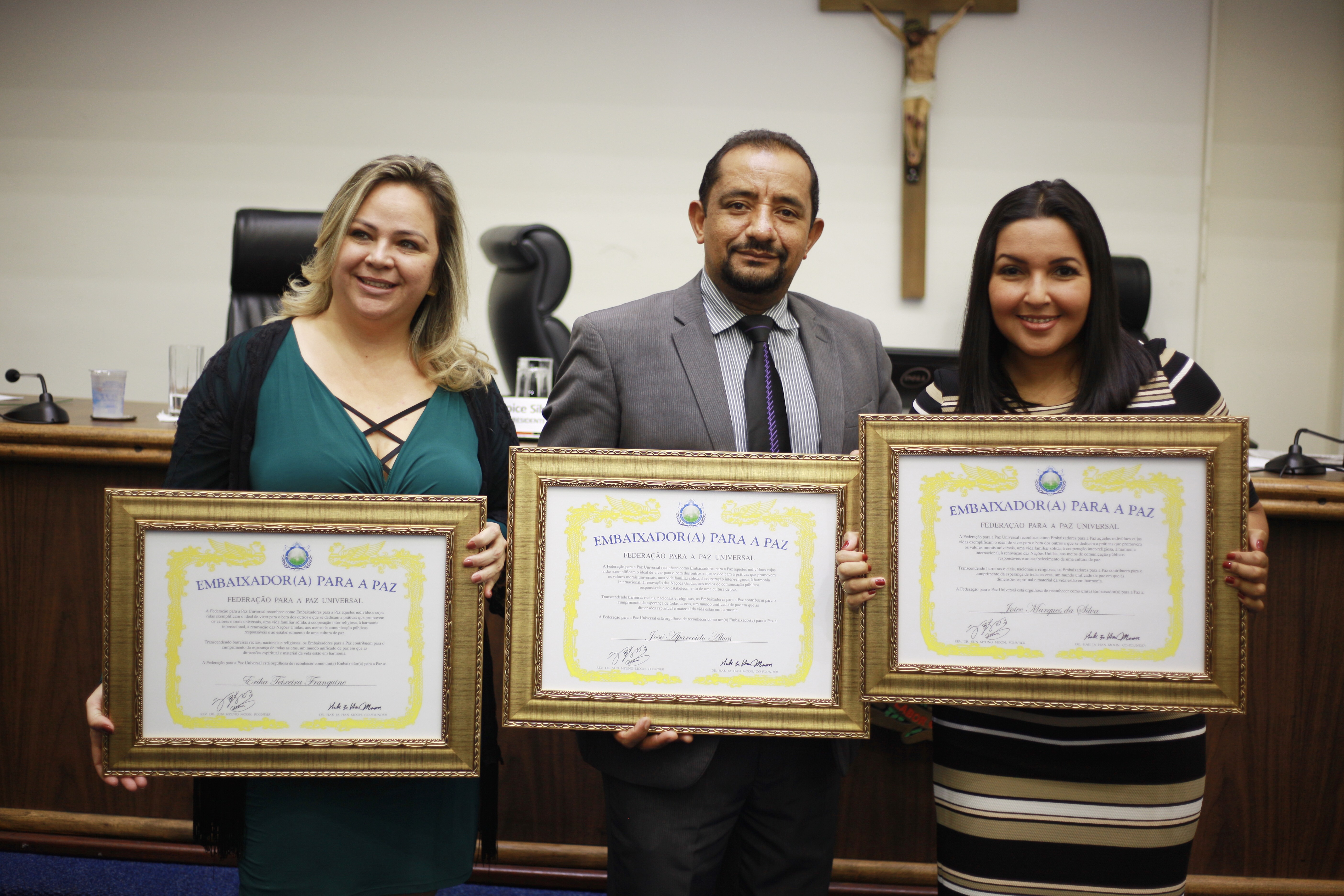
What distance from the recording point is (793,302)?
140cm

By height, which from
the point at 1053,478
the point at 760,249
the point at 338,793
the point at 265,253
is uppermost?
the point at 265,253

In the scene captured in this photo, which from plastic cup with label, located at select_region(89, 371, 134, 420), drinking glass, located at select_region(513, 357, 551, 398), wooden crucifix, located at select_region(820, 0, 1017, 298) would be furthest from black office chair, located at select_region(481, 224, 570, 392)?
wooden crucifix, located at select_region(820, 0, 1017, 298)

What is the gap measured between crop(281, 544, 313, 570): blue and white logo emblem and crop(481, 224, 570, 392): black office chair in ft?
4.86

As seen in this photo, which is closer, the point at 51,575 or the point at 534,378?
the point at 51,575

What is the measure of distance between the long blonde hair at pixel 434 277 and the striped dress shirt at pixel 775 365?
392 millimetres

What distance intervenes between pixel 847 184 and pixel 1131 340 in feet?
10.1

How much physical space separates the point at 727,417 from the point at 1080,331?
562 millimetres

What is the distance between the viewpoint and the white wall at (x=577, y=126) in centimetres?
406

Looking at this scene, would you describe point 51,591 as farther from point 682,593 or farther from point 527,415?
point 682,593

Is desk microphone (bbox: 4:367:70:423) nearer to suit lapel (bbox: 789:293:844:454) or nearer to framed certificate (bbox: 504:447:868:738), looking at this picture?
framed certificate (bbox: 504:447:868:738)

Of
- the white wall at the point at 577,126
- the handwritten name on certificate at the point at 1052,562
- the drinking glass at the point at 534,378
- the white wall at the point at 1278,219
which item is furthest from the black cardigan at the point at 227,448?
the white wall at the point at 1278,219

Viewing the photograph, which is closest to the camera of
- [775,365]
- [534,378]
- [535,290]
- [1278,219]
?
[775,365]

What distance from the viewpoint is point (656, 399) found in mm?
1266
